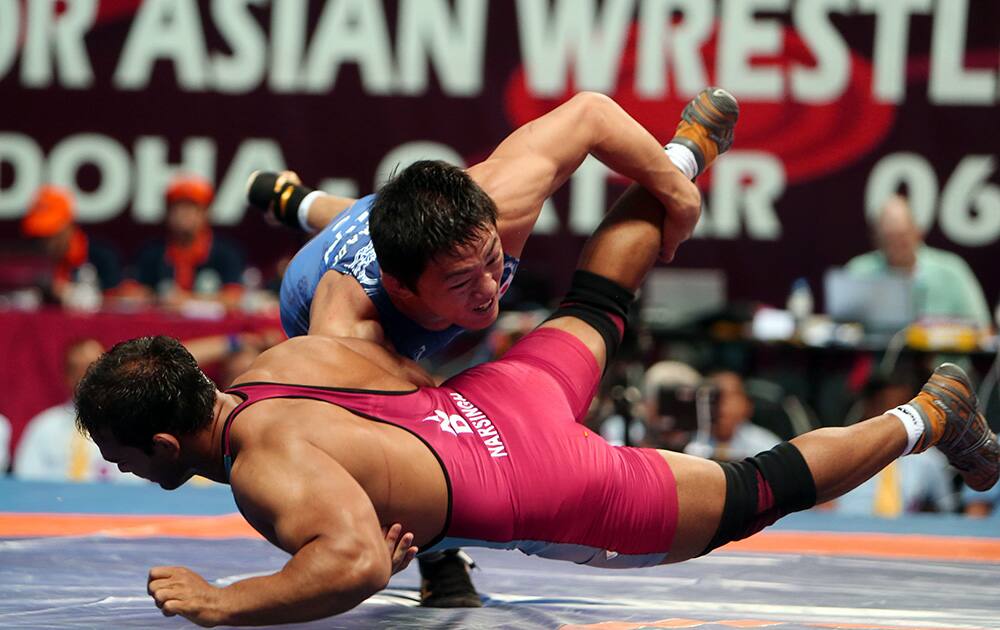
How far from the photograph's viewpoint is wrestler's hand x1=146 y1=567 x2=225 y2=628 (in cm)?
228

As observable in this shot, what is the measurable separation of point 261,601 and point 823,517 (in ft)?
10.8

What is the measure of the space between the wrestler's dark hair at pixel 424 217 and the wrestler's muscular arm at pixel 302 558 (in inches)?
19.0

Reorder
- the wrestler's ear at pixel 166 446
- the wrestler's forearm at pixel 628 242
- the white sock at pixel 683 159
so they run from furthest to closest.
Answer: the white sock at pixel 683 159 → the wrestler's forearm at pixel 628 242 → the wrestler's ear at pixel 166 446

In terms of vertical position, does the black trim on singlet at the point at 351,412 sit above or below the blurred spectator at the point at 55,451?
above

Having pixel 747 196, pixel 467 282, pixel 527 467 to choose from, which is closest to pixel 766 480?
pixel 527 467

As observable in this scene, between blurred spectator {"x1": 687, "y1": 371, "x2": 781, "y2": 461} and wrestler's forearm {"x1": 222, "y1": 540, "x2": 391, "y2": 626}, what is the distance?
3.52 meters

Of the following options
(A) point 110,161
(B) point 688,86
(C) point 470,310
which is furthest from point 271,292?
(C) point 470,310

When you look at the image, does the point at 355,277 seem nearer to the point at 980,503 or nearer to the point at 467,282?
the point at 467,282

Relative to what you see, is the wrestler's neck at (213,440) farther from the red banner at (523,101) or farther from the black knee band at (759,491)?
the red banner at (523,101)

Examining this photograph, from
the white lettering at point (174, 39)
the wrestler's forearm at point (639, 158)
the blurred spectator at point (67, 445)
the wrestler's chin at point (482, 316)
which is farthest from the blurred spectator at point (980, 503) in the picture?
the white lettering at point (174, 39)

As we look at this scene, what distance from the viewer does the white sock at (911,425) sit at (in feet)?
10.0

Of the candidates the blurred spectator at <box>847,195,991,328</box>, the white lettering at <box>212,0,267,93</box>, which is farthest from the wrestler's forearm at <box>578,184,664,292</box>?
the white lettering at <box>212,0,267,93</box>

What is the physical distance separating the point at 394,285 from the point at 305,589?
725 mm

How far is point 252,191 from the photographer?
4.05 m
